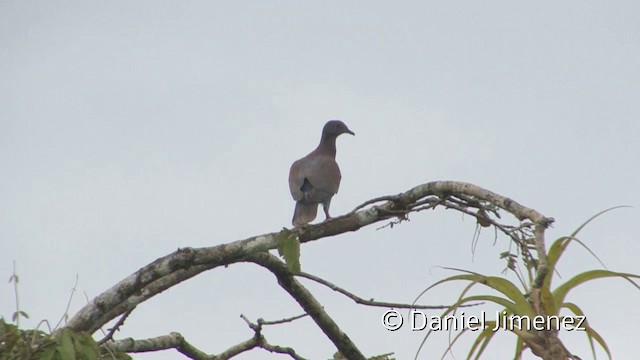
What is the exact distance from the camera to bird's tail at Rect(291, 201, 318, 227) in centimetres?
752

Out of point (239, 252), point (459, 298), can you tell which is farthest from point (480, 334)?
point (239, 252)

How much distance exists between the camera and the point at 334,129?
9.20 meters

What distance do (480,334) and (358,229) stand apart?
188cm

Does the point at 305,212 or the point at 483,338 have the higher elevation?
the point at 305,212

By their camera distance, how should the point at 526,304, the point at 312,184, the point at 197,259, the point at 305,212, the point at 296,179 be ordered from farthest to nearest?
the point at 296,179 < the point at 312,184 < the point at 305,212 < the point at 197,259 < the point at 526,304

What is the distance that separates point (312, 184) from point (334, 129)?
1.64 meters

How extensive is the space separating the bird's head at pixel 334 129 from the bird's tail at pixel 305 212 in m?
1.63

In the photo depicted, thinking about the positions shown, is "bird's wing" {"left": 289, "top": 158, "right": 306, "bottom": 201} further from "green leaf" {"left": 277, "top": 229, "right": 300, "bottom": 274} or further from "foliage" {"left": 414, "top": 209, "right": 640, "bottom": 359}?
"foliage" {"left": 414, "top": 209, "right": 640, "bottom": 359}

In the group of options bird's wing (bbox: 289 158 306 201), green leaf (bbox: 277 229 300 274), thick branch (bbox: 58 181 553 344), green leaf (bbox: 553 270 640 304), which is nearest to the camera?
green leaf (bbox: 553 270 640 304)

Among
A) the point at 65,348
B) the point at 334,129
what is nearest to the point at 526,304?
the point at 65,348

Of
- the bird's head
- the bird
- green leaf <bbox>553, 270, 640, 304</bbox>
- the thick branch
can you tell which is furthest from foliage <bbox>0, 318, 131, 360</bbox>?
the bird's head

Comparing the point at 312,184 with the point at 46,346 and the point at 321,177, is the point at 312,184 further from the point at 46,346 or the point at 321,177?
the point at 46,346

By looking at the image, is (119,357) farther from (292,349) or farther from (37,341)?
(292,349)

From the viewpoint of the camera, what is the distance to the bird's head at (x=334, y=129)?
30.0ft
